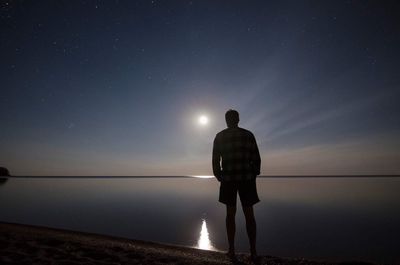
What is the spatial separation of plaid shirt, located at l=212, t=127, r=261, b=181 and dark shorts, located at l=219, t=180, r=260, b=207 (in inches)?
4.5

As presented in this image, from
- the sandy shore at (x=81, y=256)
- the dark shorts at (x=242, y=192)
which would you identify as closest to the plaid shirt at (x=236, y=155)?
the dark shorts at (x=242, y=192)

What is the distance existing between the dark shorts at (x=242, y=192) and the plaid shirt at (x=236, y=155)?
11cm

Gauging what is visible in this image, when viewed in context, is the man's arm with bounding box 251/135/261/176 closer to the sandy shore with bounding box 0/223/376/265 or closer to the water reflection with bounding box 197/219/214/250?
the sandy shore with bounding box 0/223/376/265

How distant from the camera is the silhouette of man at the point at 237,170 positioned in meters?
5.49

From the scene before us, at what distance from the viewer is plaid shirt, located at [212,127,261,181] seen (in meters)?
5.51

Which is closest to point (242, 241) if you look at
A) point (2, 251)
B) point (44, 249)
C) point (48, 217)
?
point (44, 249)

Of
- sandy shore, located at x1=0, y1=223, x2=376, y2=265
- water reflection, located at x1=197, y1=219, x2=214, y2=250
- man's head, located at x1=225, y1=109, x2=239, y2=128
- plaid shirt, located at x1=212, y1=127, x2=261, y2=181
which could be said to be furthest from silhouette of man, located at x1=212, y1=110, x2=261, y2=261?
water reflection, located at x1=197, y1=219, x2=214, y2=250

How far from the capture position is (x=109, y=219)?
16578 millimetres

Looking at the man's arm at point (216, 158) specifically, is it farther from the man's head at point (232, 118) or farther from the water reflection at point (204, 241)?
the water reflection at point (204, 241)

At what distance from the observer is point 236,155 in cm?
557

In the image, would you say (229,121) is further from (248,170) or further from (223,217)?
(223,217)

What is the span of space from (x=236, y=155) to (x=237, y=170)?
1.08 feet

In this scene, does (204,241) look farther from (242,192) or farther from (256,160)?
(256,160)

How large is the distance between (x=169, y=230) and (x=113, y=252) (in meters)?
7.74
